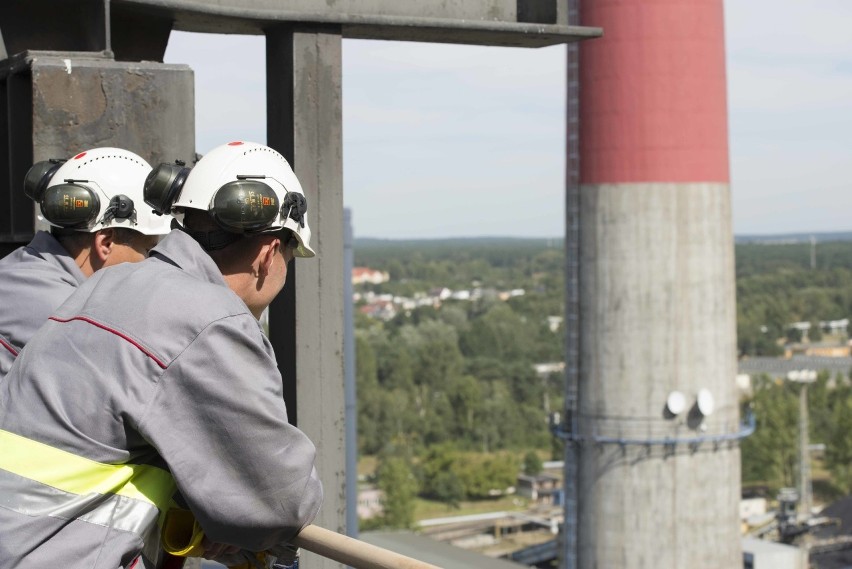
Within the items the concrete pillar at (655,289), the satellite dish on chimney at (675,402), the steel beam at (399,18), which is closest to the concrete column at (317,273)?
the steel beam at (399,18)

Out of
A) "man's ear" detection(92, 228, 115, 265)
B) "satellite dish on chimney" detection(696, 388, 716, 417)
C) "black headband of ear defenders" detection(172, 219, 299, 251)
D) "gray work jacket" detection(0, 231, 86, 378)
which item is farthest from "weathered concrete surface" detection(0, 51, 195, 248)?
"satellite dish on chimney" detection(696, 388, 716, 417)

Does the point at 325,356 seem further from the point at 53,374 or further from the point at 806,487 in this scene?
the point at 806,487

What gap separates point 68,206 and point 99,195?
0.14 metres

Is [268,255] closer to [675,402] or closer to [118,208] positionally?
[118,208]

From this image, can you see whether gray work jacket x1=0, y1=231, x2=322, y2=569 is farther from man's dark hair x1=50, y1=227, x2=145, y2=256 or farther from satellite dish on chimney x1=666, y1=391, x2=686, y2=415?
satellite dish on chimney x1=666, y1=391, x2=686, y2=415

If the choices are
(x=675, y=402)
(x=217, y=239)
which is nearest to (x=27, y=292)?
(x=217, y=239)

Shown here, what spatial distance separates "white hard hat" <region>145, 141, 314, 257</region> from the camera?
126 inches

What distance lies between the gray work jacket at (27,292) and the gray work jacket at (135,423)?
1.11m

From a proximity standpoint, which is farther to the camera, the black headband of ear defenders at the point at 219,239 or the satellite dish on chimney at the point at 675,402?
the satellite dish on chimney at the point at 675,402

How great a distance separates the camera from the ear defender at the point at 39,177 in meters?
4.99

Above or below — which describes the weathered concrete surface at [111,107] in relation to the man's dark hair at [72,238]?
above

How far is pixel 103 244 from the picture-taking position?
15.4ft

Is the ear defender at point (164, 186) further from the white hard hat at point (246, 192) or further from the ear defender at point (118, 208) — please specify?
the ear defender at point (118, 208)

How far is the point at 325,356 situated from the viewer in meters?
5.61
